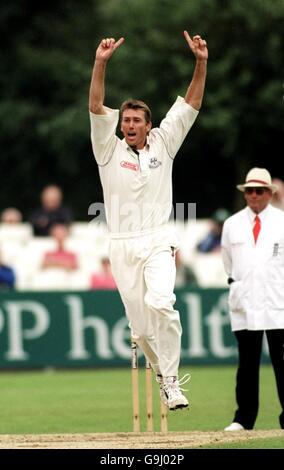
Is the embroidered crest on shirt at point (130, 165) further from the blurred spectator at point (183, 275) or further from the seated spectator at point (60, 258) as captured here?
the seated spectator at point (60, 258)

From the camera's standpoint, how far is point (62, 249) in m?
20.6

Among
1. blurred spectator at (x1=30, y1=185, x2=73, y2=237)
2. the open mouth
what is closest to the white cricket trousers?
the open mouth

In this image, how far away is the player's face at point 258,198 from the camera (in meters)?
12.8

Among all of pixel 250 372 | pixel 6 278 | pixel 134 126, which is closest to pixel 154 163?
pixel 134 126

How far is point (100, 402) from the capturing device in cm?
1541

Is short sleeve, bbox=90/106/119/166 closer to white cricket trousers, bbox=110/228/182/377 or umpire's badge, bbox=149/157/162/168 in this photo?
umpire's badge, bbox=149/157/162/168

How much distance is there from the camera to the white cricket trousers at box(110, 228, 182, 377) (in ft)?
36.8

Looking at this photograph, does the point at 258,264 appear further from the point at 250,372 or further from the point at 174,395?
the point at 174,395

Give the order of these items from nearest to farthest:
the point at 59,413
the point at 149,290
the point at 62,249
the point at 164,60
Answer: the point at 149,290 < the point at 59,413 < the point at 62,249 < the point at 164,60

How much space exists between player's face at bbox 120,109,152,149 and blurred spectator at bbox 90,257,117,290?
833cm

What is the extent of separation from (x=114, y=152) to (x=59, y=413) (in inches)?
157
